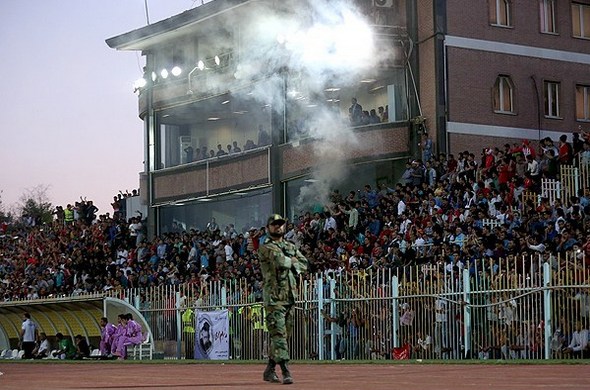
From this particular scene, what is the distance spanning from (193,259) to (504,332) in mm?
18785

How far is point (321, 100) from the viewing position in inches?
1704

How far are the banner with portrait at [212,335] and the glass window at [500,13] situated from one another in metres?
15.8

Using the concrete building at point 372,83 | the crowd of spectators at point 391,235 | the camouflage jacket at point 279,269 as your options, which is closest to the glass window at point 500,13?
the concrete building at point 372,83

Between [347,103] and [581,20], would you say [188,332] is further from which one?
[581,20]

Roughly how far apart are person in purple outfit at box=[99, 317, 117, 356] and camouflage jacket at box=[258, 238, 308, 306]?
19.4m

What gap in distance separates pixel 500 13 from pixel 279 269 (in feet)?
94.5

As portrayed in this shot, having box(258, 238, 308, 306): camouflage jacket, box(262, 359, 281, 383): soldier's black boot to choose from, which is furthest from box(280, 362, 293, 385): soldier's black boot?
box(258, 238, 308, 306): camouflage jacket

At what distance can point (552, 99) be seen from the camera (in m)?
43.3

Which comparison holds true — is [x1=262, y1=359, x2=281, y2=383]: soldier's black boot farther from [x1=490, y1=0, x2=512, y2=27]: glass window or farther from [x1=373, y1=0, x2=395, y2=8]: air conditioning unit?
[x1=490, y1=0, x2=512, y2=27]: glass window

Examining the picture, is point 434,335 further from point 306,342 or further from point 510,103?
point 510,103

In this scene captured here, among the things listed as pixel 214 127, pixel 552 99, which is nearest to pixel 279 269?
pixel 552 99

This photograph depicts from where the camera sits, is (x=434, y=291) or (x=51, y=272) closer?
(x=434, y=291)

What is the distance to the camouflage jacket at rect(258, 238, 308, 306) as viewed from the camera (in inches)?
616

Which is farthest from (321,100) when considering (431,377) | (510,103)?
(431,377)
